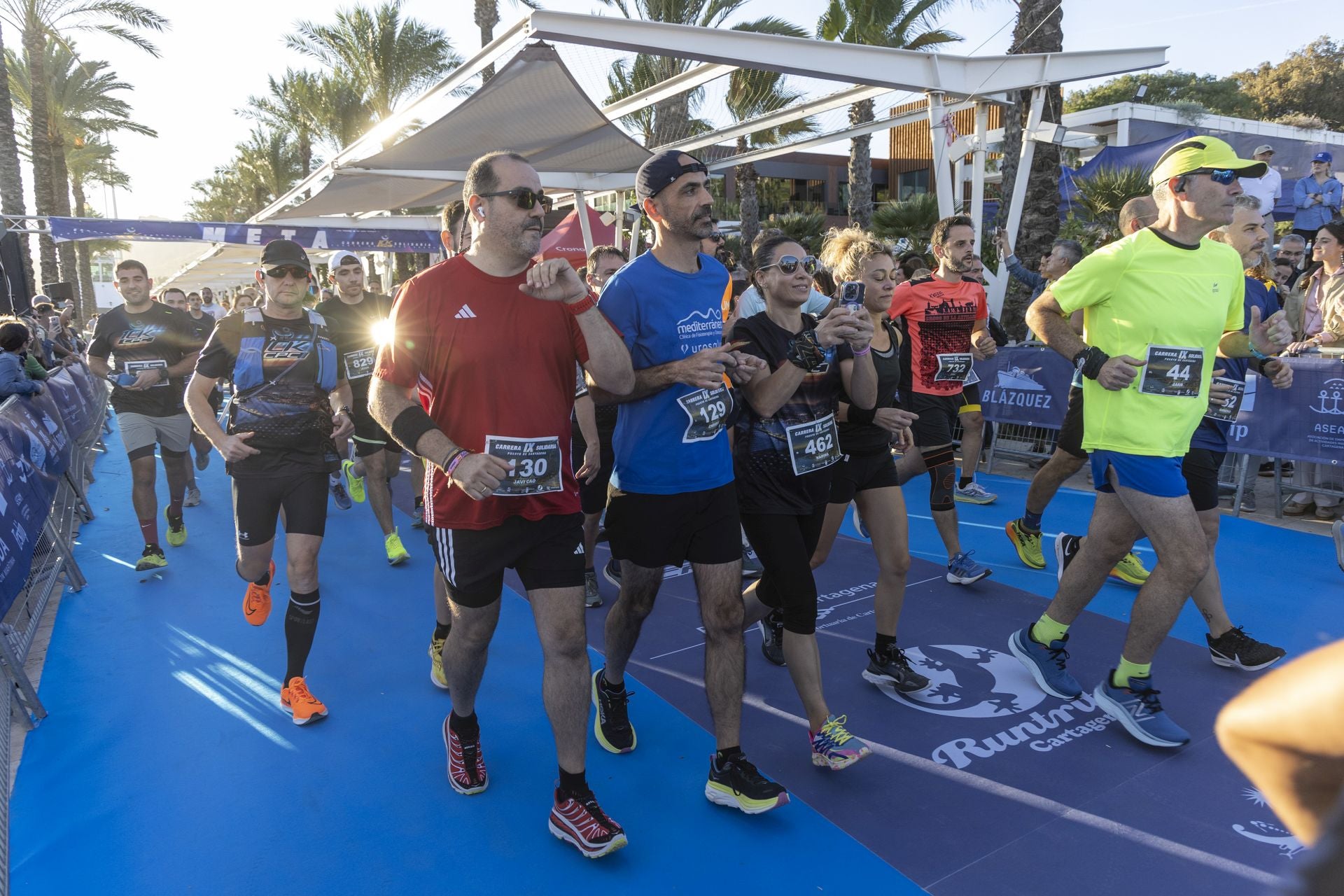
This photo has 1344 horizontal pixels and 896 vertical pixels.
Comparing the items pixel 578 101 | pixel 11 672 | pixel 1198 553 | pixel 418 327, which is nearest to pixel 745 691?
pixel 1198 553

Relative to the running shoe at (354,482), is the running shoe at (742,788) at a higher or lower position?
lower

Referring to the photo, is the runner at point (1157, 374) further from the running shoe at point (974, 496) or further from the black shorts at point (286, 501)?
the running shoe at point (974, 496)

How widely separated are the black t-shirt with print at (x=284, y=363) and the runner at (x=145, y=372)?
98.6 inches

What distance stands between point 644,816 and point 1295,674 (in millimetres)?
2689

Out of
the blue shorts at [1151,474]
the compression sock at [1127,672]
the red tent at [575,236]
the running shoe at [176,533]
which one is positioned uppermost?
the red tent at [575,236]

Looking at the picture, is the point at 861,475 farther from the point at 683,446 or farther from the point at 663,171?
the point at 663,171

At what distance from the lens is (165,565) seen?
6.33 meters

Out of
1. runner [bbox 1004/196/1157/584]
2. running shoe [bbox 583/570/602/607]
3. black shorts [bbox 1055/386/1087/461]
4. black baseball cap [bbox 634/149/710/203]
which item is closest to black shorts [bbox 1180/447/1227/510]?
runner [bbox 1004/196/1157/584]

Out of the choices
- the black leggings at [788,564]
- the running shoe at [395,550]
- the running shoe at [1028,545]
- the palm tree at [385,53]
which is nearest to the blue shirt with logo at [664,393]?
the black leggings at [788,564]

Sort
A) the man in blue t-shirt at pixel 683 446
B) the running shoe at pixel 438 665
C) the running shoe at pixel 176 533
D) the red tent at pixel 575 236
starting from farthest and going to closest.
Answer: the red tent at pixel 575 236, the running shoe at pixel 176 533, the running shoe at pixel 438 665, the man in blue t-shirt at pixel 683 446

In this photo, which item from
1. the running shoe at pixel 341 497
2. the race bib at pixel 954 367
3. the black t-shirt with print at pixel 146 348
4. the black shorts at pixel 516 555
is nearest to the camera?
the black shorts at pixel 516 555

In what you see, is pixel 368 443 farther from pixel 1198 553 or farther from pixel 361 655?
pixel 1198 553

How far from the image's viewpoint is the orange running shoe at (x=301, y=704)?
3.85 m

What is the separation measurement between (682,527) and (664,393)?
0.49 m
